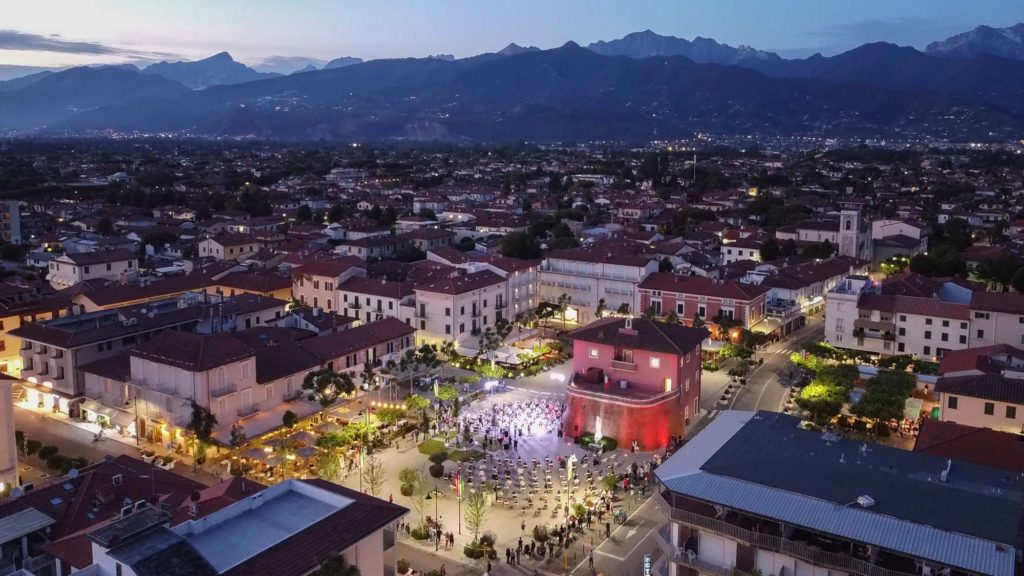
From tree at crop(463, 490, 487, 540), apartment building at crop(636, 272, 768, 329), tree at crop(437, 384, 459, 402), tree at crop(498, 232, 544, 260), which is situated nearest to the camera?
Answer: tree at crop(463, 490, 487, 540)

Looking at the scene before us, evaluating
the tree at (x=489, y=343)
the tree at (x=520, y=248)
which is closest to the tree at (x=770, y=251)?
the tree at (x=520, y=248)

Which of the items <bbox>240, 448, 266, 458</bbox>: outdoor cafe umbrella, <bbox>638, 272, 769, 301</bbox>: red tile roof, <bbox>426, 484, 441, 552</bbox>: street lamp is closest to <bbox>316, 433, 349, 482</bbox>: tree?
<bbox>240, 448, 266, 458</bbox>: outdoor cafe umbrella

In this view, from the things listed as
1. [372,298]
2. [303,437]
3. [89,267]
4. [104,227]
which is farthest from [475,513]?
[104,227]

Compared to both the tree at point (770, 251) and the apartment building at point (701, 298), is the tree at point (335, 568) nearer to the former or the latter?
the apartment building at point (701, 298)

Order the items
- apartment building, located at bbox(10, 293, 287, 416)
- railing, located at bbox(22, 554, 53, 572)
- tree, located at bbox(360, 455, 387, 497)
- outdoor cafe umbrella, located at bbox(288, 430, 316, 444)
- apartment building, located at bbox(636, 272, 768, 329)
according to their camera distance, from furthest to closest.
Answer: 1. apartment building, located at bbox(636, 272, 768, 329)
2. apartment building, located at bbox(10, 293, 287, 416)
3. outdoor cafe umbrella, located at bbox(288, 430, 316, 444)
4. tree, located at bbox(360, 455, 387, 497)
5. railing, located at bbox(22, 554, 53, 572)

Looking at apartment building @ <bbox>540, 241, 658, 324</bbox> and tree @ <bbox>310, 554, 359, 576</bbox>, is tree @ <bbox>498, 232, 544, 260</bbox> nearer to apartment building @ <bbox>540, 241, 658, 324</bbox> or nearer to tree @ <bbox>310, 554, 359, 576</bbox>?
apartment building @ <bbox>540, 241, 658, 324</bbox>

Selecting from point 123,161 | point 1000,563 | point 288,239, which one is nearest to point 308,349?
point 1000,563

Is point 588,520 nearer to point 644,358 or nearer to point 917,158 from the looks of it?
point 644,358
